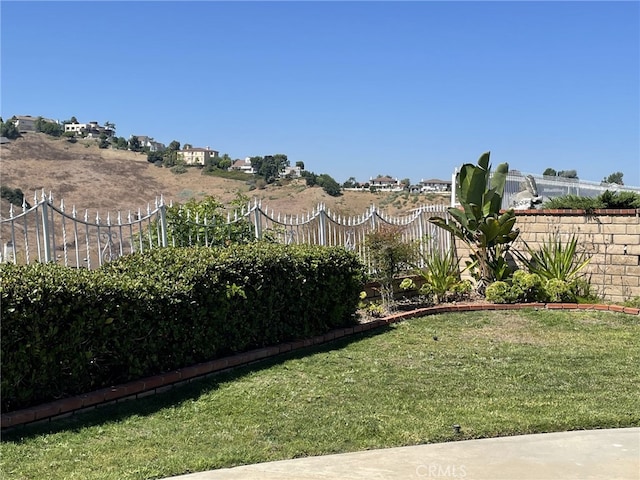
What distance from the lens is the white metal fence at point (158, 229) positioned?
639cm

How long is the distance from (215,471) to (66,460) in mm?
1023

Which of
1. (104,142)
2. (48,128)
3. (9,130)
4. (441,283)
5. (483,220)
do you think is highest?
(48,128)

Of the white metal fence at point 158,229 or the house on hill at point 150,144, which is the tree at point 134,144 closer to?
the house on hill at point 150,144

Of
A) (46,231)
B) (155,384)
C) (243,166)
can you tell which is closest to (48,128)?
(243,166)

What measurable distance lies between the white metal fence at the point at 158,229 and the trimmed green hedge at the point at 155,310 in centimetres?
54

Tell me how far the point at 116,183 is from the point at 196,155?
23577 millimetres

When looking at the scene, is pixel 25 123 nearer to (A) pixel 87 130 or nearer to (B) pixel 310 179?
(A) pixel 87 130

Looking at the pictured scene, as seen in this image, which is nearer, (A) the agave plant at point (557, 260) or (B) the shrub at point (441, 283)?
(A) the agave plant at point (557, 260)

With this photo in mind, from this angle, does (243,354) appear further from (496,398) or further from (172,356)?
(496,398)

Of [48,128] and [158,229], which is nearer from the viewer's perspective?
[158,229]

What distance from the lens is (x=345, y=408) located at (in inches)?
206

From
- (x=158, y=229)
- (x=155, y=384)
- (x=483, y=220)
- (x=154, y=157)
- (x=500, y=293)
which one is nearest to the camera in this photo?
(x=155, y=384)

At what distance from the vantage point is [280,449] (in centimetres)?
437

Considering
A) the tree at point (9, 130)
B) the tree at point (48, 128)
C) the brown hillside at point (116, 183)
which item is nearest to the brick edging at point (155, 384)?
the brown hillside at point (116, 183)
